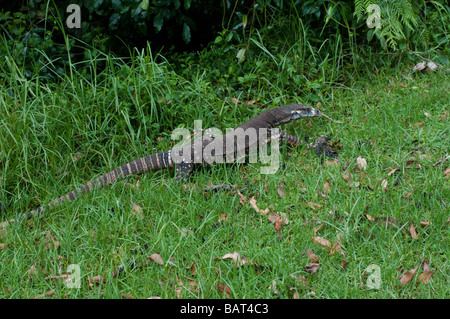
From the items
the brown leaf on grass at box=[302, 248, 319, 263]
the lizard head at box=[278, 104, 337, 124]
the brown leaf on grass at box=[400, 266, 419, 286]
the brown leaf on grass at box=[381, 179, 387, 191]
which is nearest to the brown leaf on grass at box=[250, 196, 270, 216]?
the brown leaf on grass at box=[302, 248, 319, 263]

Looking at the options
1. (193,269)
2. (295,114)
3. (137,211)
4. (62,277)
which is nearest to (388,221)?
(193,269)

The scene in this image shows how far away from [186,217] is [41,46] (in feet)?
9.95

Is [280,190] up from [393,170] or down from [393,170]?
down

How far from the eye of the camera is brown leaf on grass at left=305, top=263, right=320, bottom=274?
3.53m

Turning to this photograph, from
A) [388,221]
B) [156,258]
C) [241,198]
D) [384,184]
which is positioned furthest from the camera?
[241,198]

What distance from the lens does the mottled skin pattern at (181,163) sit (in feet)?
15.6

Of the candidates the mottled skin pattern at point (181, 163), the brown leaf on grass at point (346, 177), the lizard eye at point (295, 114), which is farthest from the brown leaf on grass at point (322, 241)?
the lizard eye at point (295, 114)

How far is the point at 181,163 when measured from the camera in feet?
16.5

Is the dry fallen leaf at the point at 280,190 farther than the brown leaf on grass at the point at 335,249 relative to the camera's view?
Yes

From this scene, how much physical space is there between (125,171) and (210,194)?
3.17ft

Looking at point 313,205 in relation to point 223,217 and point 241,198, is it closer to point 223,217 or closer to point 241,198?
point 241,198

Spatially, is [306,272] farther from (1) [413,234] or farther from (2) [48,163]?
(2) [48,163]

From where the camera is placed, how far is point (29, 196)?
4.83 metres

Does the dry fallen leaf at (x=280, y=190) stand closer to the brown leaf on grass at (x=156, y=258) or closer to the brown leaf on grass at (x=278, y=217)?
the brown leaf on grass at (x=278, y=217)
